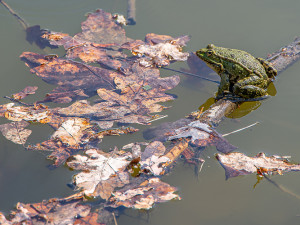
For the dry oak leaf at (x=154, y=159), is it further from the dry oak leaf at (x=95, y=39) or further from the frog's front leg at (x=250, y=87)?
the dry oak leaf at (x=95, y=39)

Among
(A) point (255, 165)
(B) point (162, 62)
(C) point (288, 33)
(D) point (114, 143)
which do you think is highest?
(C) point (288, 33)

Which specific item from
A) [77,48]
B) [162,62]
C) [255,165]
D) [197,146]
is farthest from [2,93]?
[255,165]

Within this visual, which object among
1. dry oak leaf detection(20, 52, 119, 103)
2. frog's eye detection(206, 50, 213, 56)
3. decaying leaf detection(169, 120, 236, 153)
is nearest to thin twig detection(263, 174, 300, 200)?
decaying leaf detection(169, 120, 236, 153)

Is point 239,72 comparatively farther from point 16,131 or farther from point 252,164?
point 16,131

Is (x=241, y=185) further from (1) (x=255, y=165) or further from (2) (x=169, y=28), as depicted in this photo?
(2) (x=169, y=28)

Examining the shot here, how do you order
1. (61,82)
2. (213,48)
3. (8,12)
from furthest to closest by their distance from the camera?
(8,12) < (213,48) < (61,82)

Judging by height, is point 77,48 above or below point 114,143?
above

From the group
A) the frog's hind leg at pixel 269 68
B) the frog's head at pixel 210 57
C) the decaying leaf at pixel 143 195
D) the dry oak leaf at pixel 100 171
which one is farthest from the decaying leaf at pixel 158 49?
the decaying leaf at pixel 143 195

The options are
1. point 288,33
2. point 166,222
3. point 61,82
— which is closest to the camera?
point 166,222
